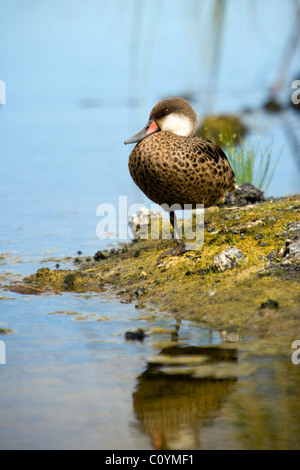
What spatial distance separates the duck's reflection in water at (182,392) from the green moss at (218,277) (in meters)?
0.49

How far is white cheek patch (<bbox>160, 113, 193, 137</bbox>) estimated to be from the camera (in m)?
5.89

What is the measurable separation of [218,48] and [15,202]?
5500 mm

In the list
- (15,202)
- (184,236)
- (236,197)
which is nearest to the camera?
(184,236)

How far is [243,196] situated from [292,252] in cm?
189

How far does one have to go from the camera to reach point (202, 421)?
3.74 m

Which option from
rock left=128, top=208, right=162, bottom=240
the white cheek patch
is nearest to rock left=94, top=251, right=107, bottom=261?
rock left=128, top=208, right=162, bottom=240

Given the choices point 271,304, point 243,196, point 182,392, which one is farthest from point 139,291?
point 243,196

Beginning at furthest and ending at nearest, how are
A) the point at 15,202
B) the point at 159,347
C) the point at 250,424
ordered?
the point at 15,202
the point at 159,347
the point at 250,424

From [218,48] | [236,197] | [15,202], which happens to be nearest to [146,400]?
[218,48]

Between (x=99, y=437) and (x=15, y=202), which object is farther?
(x=15, y=202)

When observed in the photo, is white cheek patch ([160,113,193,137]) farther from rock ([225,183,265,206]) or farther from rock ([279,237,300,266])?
rock ([225,183,265,206])

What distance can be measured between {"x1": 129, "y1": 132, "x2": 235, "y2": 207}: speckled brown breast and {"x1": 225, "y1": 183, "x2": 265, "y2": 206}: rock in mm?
1381

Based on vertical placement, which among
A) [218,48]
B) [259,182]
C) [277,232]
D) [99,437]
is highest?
[259,182]

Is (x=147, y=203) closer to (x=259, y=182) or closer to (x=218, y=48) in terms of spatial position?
(x=259, y=182)
